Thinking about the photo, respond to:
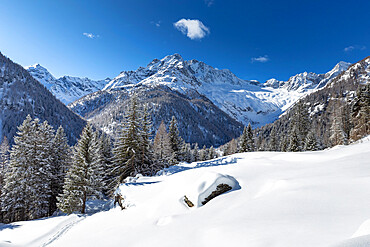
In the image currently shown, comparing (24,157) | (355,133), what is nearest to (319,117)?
(355,133)

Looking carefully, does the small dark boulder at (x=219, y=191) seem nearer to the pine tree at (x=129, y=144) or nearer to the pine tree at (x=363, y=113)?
the pine tree at (x=129, y=144)

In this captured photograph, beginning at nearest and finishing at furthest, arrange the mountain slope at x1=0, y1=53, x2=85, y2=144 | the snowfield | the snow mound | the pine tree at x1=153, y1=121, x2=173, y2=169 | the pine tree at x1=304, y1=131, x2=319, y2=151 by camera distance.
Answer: the snowfield → the snow mound → the pine tree at x1=153, y1=121, x2=173, y2=169 → the pine tree at x1=304, y1=131, x2=319, y2=151 → the mountain slope at x1=0, y1=53, x2=85, y2=144

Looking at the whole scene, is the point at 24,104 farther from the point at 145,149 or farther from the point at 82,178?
the point at 145,149

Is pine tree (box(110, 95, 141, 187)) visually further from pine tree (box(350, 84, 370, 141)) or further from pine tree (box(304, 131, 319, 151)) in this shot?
pine tree (box(350, 84, 370, 141))

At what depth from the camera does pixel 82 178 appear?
19094 mm

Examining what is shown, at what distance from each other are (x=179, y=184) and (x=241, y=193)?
479cm

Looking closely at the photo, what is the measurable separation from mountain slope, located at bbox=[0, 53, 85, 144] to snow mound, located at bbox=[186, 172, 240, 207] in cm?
13244

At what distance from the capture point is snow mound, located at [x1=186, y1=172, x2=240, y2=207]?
27.8 feet

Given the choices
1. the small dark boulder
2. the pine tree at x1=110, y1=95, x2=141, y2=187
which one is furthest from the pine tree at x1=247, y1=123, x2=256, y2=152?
the small dark boulder

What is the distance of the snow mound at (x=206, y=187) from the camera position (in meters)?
8.48

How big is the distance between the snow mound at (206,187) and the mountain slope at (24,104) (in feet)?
435

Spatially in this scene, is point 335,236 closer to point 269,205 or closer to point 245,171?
point 269,205

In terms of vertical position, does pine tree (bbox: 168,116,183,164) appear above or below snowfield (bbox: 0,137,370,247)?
above

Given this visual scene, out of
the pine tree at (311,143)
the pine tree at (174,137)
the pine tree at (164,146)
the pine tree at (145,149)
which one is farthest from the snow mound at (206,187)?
the pine tree at (311,143)
